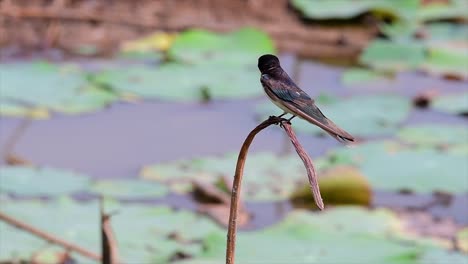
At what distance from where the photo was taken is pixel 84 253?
2762mm

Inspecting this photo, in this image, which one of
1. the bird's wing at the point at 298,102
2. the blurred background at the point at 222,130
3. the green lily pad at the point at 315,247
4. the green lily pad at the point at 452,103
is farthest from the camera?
the green lily pad at the point at 452,103

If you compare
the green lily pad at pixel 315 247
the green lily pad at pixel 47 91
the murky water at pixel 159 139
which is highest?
the green lily pad at pixel 47 91

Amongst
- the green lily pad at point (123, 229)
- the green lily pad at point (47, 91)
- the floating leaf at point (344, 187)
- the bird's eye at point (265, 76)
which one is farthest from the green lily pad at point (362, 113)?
the bird's eye at point (265, 76)

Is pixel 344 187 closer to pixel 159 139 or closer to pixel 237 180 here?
pixel 159 139

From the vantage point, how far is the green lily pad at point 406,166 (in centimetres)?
380

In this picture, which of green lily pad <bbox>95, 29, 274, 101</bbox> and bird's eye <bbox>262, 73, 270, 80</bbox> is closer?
bird's eye <bbox>262, 73, 270, 80</bbox>

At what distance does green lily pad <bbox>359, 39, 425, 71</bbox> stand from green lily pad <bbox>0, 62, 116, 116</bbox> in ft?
5.80

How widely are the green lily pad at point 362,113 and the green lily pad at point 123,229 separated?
3.74 ft

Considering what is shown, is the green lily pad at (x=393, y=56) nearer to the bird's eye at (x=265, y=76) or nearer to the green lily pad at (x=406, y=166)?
the green lily pad at (x=406, y=166)

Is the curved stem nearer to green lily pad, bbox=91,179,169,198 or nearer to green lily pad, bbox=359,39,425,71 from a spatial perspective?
green lily pad, bbox=91,179,169,198

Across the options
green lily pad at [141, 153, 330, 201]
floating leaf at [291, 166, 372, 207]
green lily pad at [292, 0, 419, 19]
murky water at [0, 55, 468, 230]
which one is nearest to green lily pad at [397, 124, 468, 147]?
murky water at [0, 55, 468, 230]

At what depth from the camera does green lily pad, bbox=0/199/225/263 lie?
9.93ft

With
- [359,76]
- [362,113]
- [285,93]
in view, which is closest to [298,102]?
[285,93]

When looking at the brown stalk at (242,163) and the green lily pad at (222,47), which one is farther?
the green lily pad at (222,47)
